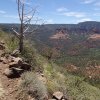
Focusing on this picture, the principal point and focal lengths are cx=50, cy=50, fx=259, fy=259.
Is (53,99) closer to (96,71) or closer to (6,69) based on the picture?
(6,69)

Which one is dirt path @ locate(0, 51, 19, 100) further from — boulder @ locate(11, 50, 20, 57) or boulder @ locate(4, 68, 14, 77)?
boulder @ locate(11, 50, 20, 57)

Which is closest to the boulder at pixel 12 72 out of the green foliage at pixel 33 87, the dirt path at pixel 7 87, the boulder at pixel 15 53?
the dirt path at pixel 7 87

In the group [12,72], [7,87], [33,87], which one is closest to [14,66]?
[12,72]

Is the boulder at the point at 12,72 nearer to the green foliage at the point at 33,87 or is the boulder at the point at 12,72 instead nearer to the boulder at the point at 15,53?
the green foliage at the point at 33,87

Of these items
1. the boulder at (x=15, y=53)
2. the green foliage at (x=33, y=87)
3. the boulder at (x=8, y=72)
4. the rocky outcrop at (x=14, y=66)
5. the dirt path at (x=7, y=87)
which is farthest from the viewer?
the boulder at (x=15, y=53)

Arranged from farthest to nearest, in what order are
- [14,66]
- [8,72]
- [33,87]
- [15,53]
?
[15,53] < [14,66] < [8,72] < [33,87]

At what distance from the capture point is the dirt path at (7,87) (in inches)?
462

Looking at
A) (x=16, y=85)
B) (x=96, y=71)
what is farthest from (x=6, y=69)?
(x=96, y=71)

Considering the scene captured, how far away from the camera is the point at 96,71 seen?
17762cm

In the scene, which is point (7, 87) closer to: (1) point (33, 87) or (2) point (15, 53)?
(1) point (33, 87)

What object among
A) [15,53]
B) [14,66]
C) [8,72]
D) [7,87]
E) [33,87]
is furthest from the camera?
[15,53]

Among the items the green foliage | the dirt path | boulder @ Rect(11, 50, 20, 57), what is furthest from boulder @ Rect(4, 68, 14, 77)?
boulder @ Rect(11, 50, 20, 57)

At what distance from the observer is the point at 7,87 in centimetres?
1282

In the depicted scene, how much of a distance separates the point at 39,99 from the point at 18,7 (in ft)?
31.2
